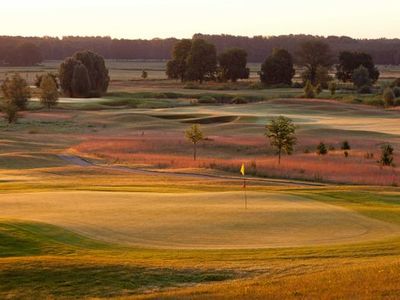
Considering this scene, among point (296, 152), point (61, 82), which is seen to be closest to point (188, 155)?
point (296, 152)

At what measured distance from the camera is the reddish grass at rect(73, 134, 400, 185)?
1844 inches

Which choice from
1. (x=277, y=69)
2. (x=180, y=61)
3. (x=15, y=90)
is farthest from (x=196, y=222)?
(x=180, y=61)

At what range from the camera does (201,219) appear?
2658cm

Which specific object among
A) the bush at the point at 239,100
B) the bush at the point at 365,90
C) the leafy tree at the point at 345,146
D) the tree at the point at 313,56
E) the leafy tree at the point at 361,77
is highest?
the tree at the point at 313,56

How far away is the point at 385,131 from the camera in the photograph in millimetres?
77438

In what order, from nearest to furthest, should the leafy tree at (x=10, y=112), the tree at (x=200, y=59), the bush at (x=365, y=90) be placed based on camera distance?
the leafy tree at (x=10, y=112) < the bush at (x=365, y=90) < the tree at (x=200, y=59)

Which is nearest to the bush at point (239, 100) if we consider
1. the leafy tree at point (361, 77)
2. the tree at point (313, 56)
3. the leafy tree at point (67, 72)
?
the leafy tree at point (361, 77)

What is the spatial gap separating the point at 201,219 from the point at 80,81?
115m

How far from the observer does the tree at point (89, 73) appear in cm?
13925

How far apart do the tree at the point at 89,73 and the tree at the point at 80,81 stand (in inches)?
12.4

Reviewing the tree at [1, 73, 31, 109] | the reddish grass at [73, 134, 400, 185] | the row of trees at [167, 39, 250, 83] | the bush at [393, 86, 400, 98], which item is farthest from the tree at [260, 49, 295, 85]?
the reddish grass at [73, 134, 400, 185]

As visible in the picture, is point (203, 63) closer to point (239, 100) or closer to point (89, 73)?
point (89, 73)

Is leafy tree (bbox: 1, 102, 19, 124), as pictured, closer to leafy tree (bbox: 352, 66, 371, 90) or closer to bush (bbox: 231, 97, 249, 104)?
bush (bbox: 231, 97, 249, 104)

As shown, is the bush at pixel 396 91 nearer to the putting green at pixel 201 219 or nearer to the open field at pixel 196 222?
the open field at pixel 196 222
